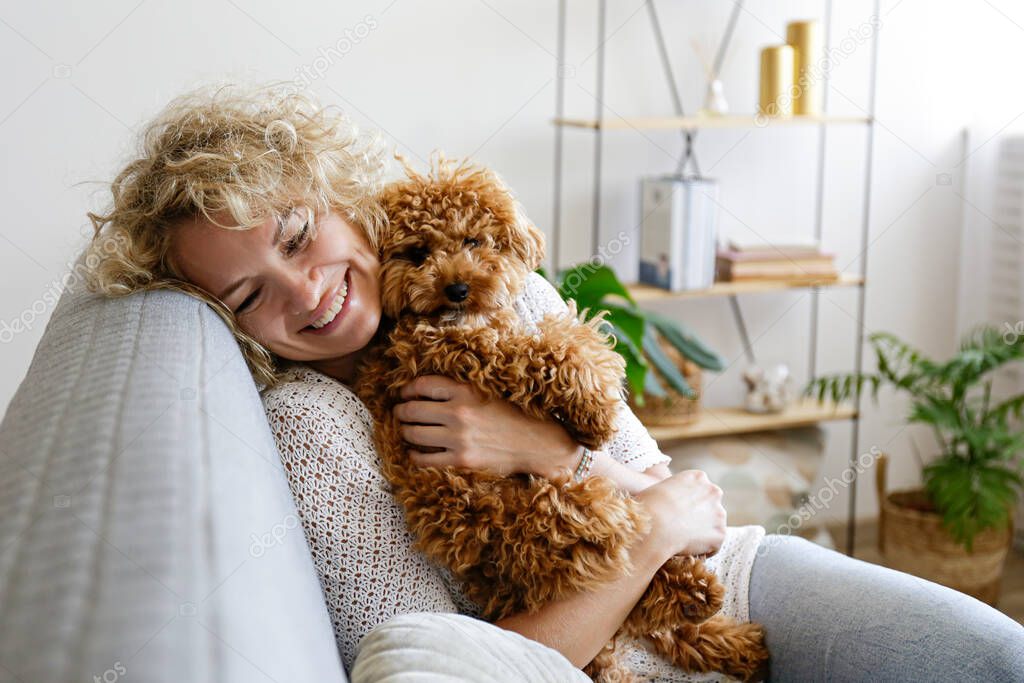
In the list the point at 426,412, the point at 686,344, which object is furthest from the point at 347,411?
the point at 686,344

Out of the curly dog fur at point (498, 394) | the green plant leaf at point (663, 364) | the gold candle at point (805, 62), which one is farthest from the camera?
the gold candle at point (805, 62)

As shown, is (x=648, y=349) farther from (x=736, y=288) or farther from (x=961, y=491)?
(x=961, y=491)

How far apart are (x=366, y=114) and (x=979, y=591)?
2288 millimetres

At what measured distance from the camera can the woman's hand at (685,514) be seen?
4.19 ft

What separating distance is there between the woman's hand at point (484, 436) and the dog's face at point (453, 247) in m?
0.12

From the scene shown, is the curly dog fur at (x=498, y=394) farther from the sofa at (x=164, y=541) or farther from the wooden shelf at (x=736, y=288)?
the wooden shelf at (x=736, y=288)

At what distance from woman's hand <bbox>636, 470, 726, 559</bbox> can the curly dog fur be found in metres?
0.04

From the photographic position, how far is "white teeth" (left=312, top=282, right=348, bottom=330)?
4.17 feet

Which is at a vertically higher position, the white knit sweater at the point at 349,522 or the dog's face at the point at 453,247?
the dog's face at the point at 453,247

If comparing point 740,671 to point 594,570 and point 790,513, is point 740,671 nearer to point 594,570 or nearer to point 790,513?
point 594,570

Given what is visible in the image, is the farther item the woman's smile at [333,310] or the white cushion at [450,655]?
the woman's smile at [333,310]
